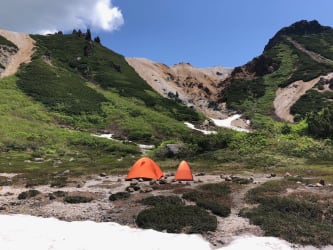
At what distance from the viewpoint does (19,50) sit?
143625 millimetres

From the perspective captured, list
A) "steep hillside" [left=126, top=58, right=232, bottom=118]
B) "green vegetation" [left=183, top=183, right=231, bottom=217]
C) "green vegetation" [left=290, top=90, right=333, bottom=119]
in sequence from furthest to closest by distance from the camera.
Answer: "steep hillside" [left=126, top=58, right=232, bottom=118], "green vegetation" [left=290, top=90, right=333, bottom=119], "green vegetation" [left=183, top=183, right=231, bottom=217]

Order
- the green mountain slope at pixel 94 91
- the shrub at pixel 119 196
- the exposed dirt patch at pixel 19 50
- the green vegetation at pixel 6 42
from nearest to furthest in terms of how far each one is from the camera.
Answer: the shrub at pixel 119 196 → the green mountain slope at pixel 94 91 → the exposed dirt patch at pixel 19 50 → the green vegetation at pixel 6 42

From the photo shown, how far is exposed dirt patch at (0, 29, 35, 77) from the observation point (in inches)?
4975

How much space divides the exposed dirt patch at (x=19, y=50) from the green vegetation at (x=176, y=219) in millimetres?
111560

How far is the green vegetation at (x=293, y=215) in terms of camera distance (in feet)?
53.8

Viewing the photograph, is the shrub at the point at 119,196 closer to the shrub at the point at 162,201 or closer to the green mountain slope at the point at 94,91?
the shrub at the point at 162,201

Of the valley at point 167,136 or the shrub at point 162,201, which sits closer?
the valley at point 167,136

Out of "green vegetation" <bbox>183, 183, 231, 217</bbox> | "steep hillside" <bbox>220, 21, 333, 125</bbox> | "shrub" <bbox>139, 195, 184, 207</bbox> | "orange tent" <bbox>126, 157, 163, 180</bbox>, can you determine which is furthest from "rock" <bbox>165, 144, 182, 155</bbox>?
"steep hillside" <bbox>220, 21, 333, 125</bbox>

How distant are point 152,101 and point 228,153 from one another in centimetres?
7379

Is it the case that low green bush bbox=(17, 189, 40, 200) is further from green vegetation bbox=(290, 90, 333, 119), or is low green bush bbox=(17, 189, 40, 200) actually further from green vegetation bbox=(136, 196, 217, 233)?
green vegetation bbox=(290, 90, 333, 119)

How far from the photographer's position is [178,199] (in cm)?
2256

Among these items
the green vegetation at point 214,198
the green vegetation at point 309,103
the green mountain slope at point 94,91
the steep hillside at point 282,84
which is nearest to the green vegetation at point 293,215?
the green vegetation at point 214,198

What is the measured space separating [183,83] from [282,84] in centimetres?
4129

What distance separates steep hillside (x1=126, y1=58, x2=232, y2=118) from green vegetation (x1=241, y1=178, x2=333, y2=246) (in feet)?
361
